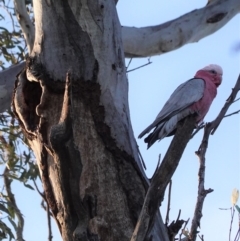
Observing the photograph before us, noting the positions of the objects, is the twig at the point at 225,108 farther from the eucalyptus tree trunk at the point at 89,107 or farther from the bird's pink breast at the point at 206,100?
the bird's pink breast at the point at 206,100

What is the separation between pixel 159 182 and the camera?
1197 millimetres

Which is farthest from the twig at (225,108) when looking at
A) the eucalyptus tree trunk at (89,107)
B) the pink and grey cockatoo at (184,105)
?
the pink and grey cockatoo at (184,105)

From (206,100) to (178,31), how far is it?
28.1 inches

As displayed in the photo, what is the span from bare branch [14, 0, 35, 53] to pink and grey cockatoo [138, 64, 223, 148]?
0.62 m

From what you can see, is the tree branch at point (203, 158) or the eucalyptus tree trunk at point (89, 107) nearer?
the tree branch at point (203, 158)

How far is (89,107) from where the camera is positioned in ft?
5.41

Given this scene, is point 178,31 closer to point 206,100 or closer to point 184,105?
point 206,100

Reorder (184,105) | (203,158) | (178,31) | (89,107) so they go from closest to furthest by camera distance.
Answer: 1. (203,158)
2. (89,107)
3. (184,105)
4. (178,31)

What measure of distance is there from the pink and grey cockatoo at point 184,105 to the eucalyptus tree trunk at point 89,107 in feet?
0.74

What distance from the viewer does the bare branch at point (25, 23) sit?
8.18 feet

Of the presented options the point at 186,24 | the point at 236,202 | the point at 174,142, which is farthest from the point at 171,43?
the point at 174,142

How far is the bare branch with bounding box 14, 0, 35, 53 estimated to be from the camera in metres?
2.49

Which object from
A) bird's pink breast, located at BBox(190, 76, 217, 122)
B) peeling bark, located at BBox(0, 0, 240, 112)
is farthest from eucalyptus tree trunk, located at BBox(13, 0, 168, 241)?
peeling bark, located at BBox(0, 0, 240, 112)

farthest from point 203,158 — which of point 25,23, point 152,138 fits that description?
point 25,23
